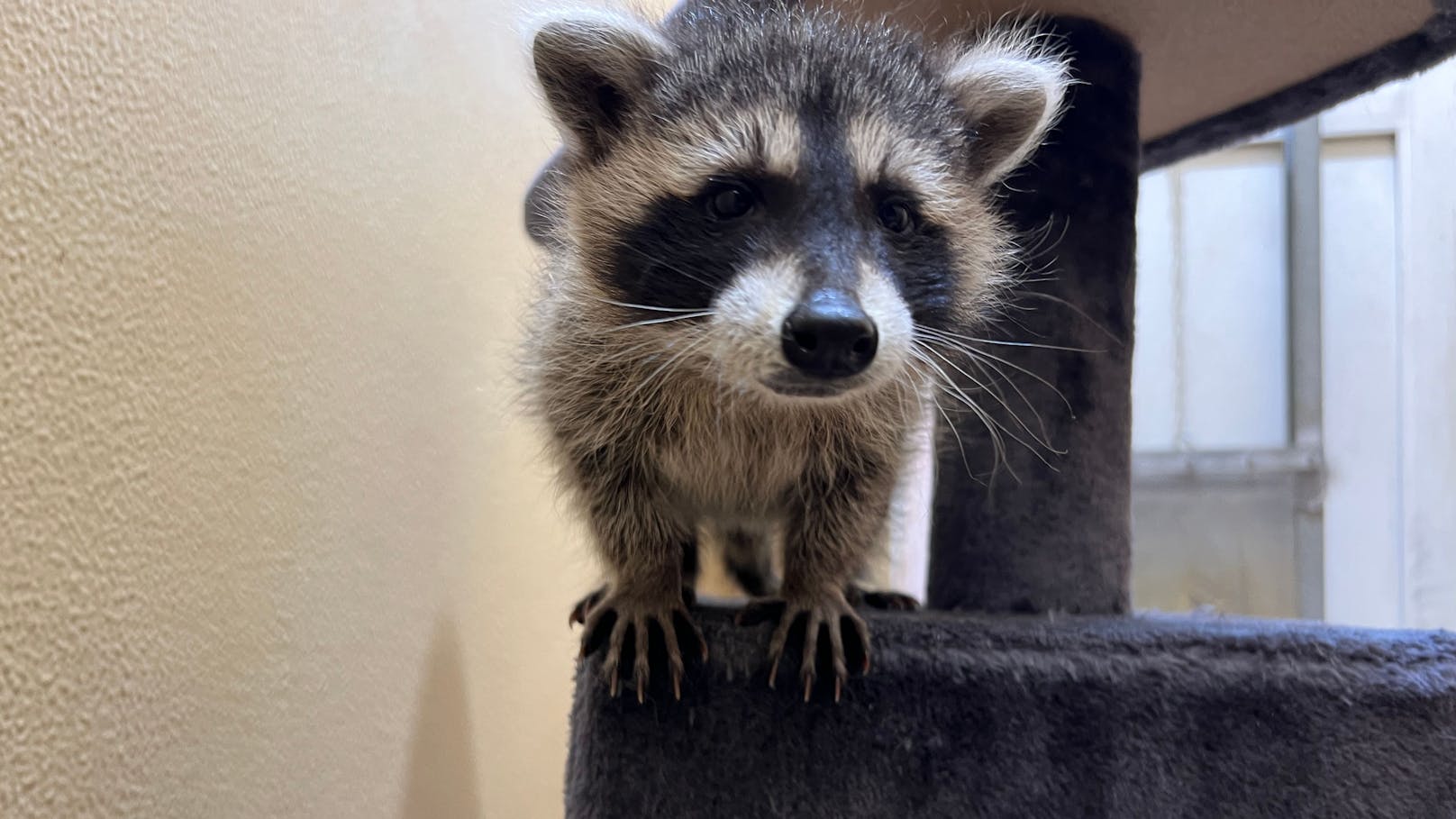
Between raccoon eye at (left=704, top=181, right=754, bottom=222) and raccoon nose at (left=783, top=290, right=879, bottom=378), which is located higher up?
raccoon eye at (left=704, top=181, right=754, bottom=222)

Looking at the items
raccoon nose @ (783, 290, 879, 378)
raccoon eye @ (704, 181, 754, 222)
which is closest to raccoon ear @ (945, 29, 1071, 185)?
raccoon eye @ (704, 181, 754, 222)

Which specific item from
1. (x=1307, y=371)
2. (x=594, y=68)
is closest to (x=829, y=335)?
(x=594, y=68)

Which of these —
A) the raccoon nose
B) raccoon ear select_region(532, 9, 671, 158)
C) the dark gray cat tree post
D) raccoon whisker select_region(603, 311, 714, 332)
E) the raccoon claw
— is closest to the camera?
the raccoon nose

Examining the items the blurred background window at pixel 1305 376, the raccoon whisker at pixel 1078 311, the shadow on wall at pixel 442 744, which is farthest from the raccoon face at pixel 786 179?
the blurred background window at pixel 1305 376

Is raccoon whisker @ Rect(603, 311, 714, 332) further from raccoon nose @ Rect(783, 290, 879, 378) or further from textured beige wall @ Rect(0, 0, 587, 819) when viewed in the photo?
textured beige wall @ Rect(0, 0, 587, 819)

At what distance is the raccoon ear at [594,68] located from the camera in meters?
1.12

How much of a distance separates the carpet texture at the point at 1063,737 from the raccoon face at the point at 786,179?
14.3 inches

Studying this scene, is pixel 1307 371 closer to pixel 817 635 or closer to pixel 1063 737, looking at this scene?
pixel 1063 737

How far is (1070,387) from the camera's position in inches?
54.5

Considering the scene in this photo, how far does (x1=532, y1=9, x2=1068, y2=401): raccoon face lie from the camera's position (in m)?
0.95

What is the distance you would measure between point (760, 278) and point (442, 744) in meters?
0.97

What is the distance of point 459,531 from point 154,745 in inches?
30.8

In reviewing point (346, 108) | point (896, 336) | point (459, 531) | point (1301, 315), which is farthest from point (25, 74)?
point (1301, 315)

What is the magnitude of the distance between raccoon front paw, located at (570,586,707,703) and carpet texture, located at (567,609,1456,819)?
0.03 m
